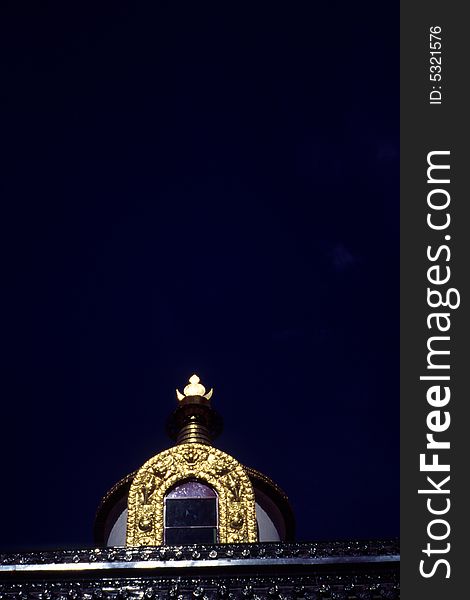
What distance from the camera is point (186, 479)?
9.62 meters

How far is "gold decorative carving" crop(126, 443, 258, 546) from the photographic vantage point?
29.7 feet

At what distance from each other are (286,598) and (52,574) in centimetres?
150

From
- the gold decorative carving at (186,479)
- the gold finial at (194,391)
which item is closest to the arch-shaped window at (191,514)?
the gold decorative carving at (186,479)

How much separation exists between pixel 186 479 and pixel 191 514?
43 centimetres

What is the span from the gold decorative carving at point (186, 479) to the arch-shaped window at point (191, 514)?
0.19 feet

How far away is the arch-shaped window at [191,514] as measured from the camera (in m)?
9.02

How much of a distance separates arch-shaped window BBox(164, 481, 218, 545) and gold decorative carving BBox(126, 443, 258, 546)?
0.19 feet

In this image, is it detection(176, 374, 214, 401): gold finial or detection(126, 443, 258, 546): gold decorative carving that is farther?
detection(176, 374, 214, 401): gold finial

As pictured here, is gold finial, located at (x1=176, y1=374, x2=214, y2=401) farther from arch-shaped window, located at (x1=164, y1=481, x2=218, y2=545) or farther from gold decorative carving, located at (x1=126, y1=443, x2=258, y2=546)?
arch-shaped window, located at (x1=164, y1=481, x2=218, y2=545)

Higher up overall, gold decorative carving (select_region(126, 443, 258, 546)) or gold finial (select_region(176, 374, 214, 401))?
gold finial (select_region(176, 374, 214, 401))

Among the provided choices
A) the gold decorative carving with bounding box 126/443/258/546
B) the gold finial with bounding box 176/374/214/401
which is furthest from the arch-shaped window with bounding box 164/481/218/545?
the gold finial with bounding box 176/374/214/401

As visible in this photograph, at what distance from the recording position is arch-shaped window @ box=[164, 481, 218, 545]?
9.02 metres

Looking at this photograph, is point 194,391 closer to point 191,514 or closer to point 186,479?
point 186,479

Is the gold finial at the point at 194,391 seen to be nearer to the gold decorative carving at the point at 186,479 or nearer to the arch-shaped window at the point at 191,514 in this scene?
the gold decorative carving at the point at 186,479
